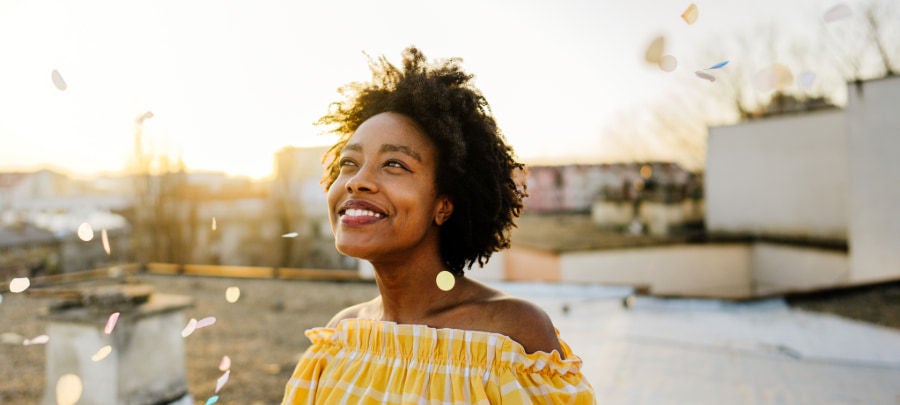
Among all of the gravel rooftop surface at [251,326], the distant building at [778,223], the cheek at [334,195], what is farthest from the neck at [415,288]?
the distant building at [778,223]

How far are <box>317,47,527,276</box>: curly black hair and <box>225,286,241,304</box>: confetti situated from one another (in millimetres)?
10005

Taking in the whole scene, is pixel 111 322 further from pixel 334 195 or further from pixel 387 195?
pixel 387 195

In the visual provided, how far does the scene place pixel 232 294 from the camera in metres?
11.4

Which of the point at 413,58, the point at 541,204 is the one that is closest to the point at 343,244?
the point at 413,58

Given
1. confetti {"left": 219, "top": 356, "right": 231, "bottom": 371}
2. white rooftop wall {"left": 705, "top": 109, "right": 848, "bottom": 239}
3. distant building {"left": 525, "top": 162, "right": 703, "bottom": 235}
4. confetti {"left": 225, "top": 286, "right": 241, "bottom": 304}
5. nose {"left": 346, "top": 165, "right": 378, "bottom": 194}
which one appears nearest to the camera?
nose {"left": 346, "top": 165, "right": 378, "bottom": 194}

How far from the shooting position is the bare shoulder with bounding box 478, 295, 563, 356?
1505mm

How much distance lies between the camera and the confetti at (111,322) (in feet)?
13.9

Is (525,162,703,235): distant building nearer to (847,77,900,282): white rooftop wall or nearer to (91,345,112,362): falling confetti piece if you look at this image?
(847,77,900,282): white rooftop wall

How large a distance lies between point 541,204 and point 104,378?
3218 centimetres

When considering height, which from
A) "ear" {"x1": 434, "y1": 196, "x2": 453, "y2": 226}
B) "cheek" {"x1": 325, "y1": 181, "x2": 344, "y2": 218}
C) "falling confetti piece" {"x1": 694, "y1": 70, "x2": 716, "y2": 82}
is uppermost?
"falling confetti piece" {"x1": 694, "y1": 70, "x2": 716, "y2": 82}

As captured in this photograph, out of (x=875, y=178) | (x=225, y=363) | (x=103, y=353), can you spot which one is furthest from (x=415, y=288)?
(x=875, y=178)

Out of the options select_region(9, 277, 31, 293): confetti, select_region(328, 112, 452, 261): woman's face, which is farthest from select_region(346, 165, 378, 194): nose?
select_region(9, 277, 31, 293): confetti

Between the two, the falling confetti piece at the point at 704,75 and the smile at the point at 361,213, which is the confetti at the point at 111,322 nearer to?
the smile at the point at 361,213

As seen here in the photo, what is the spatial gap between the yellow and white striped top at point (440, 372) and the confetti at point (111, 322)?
3.20 metres
